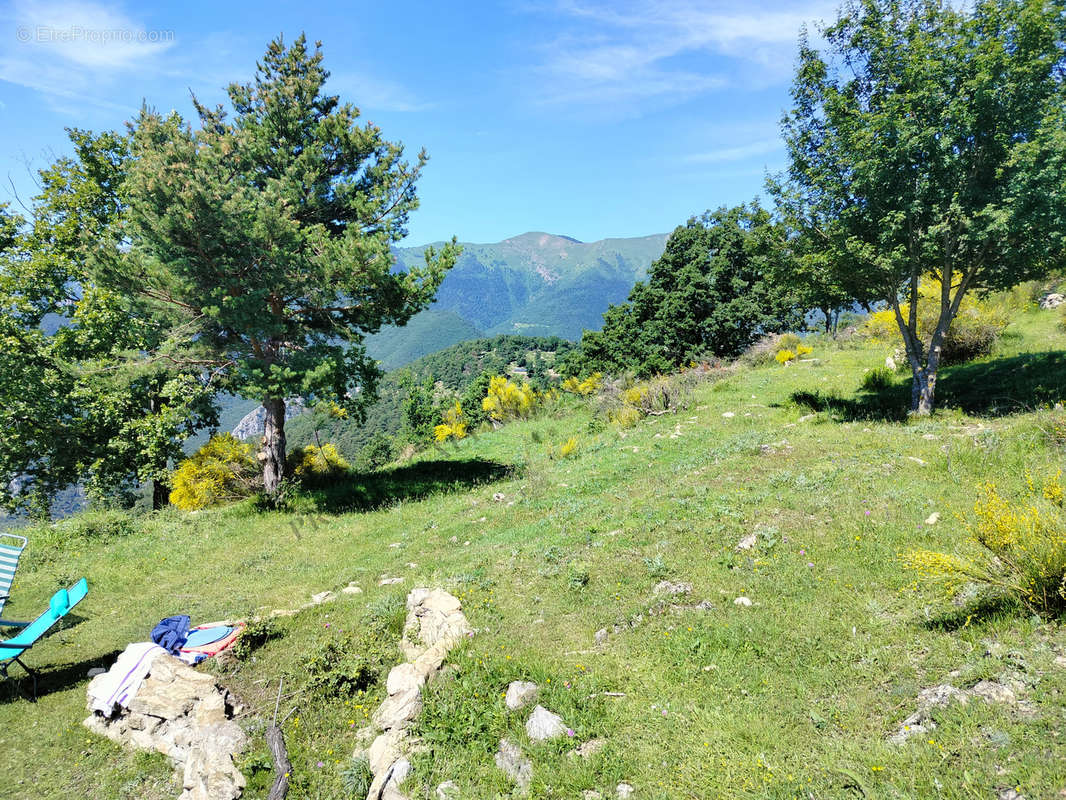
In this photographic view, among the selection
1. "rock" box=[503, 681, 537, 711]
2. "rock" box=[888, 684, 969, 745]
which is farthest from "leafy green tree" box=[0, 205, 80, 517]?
"rock" box=[888, 684, 969, 745]

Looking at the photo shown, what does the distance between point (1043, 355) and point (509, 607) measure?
590 inches

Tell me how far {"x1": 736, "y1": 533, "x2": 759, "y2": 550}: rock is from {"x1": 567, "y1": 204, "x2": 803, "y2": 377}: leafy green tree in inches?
955

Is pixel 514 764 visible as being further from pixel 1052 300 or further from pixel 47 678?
pixel 1052 300

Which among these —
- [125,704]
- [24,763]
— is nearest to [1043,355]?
[125,704]

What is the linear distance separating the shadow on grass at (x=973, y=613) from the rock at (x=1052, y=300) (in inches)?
769

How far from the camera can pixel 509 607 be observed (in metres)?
6.60

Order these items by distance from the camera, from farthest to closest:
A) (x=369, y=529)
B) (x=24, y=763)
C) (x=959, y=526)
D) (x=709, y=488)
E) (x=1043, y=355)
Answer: (x=1043, y=355) < (x=369, y=529) < (x=709, y=488) < (x=959, y=526) < (x=24, y=763)

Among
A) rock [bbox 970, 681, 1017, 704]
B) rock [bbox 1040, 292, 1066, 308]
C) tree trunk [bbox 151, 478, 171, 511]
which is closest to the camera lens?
rock [bbox 970, 681, 1017, 704]

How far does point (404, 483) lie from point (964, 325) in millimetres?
17429

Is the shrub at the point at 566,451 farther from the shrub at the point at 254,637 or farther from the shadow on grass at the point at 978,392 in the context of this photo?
the shrub at the point at 254,637

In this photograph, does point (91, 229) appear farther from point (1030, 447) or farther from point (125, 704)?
point (1030, 447)

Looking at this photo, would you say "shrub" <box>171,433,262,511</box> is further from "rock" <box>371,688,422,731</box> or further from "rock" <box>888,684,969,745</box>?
"rock" <box>888,684,969,745</box>

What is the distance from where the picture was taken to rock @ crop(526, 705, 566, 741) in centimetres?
440

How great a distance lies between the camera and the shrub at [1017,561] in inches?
161
